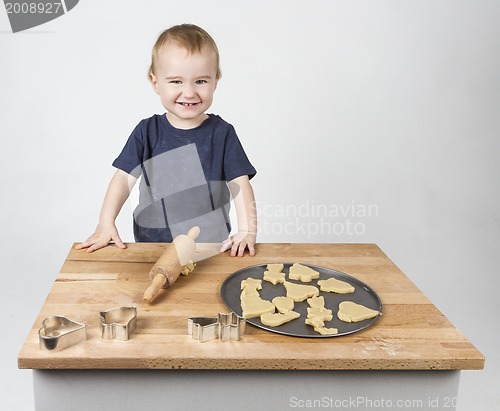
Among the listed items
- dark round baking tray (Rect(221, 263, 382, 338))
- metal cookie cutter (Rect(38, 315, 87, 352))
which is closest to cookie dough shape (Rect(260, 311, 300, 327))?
dark round baking tray (Rect(221, 263, 382, 338))

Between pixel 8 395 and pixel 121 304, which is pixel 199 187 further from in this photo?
pixel 8 395

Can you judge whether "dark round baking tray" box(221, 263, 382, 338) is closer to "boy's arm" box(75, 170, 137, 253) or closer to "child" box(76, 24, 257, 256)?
"child" box(76, 24, 257, 256)

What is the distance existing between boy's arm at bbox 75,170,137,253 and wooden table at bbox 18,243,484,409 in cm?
20

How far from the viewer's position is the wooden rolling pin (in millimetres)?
1352

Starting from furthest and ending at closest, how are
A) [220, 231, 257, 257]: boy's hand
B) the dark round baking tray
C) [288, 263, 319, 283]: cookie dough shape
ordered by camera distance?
[220, 231, 257, 257]: boy's hand, [288, 263, 319, 283]: cookie dough shape, the dark round baking tray

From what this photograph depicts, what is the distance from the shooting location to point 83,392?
1199mm

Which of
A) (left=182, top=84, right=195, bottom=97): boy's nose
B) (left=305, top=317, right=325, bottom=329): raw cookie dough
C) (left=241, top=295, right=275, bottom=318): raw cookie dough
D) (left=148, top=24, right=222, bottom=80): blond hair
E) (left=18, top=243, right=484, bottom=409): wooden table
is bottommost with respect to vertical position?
(left=18, top=243, right=484, bottom=409): wooden table

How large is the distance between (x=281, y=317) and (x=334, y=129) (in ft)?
6.55

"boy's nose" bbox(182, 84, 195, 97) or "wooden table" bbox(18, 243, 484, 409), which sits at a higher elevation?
"boy's nose" bbox(182, 84, 195, 97)

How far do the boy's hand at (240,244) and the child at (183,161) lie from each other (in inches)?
0.6

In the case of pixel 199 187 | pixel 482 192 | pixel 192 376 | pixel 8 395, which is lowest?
pixel 8 395

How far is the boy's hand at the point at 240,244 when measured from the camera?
166cm

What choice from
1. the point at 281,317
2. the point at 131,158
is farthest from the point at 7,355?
the point at 281,317

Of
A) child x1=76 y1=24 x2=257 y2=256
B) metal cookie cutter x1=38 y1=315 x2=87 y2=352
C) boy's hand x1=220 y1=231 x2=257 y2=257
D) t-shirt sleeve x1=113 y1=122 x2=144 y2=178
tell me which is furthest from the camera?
t-shirt sleeve x1=113 y1=122 x2=144 y2=178
